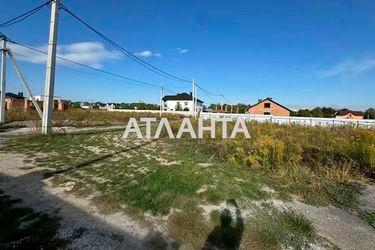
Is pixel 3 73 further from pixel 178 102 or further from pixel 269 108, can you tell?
pixel 178 102

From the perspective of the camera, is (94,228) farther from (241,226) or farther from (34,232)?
(241,226)

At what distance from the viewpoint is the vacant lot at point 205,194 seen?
4.07m

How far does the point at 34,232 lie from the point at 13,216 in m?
0.68

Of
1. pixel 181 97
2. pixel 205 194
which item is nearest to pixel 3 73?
pixel 205 194

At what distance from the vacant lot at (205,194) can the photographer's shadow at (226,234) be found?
14 mm

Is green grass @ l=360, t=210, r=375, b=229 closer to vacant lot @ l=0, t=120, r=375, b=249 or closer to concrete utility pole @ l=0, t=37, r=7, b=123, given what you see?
vacant lot @ l=0, t=120, r=375, b=249

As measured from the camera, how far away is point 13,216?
4277 mm

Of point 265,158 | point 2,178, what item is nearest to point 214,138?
point 265,158

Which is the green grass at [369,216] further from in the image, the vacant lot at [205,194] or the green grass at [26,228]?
the green grass at [26,228]

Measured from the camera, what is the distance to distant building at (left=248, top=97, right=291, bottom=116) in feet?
194

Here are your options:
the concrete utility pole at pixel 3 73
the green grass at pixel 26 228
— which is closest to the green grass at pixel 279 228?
the green grass at pixel 26 228

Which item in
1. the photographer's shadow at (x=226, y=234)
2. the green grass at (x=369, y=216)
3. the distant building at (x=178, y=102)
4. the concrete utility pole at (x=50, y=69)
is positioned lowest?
the photographer's shadow at (x=226, y=234)

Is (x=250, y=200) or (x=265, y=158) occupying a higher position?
(x=265, y=158)

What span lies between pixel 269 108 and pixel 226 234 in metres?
58.3
